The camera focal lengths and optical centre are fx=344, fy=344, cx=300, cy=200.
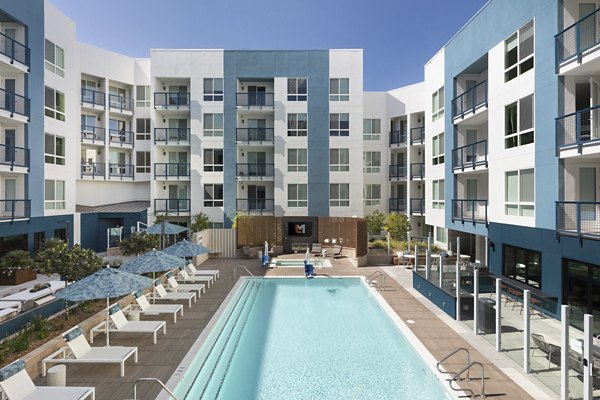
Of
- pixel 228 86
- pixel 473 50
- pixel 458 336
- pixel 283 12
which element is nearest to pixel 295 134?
pixel 228 86

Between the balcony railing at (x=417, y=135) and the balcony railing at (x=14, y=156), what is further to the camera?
the balcony railing at (x=417, y=135)

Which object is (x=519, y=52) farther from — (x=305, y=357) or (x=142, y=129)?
(x=142, y=129)

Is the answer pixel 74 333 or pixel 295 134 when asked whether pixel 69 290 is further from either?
pixel 295 134

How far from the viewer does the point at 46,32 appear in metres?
22.5

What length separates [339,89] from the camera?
29875mm

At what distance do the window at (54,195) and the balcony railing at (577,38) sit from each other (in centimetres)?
2820

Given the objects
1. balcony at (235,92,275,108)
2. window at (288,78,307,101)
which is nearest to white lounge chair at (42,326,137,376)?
balcony at (235,92,275,108)

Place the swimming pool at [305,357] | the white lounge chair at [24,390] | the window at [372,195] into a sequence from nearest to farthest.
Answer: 1. the white lounge chair at [24,390]
2. the swimming pool at [305,357]
3. the window at [372,195]

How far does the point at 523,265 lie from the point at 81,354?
16048mm

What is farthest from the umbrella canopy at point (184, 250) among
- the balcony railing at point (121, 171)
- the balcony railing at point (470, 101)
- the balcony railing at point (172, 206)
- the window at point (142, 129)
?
the window at point (142, 129)

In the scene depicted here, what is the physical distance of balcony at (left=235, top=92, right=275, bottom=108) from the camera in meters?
Answer: 29.8

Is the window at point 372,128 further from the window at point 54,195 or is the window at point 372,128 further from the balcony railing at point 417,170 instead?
the window at point 54,195

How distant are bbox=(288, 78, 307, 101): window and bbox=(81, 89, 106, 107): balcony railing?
16.3m

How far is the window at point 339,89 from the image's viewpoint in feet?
97.8
